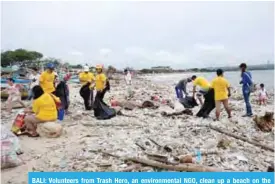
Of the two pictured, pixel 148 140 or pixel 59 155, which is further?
pixel 148 140

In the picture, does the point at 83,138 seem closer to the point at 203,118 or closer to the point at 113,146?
the point at 113,146

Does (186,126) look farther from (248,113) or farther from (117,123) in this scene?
(248,113)

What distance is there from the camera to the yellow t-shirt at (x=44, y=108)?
25.8 ft

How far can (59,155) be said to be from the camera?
6609 mm

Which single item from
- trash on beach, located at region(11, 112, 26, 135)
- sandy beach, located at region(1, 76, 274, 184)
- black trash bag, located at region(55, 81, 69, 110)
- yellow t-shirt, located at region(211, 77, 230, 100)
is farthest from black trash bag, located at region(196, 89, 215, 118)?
trash on beach, located at region(11, 112, 26, 135)

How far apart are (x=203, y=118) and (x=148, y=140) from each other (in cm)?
345

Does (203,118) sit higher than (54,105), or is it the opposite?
(54,105)

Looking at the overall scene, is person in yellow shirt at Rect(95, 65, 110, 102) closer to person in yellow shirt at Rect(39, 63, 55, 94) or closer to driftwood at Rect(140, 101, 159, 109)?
person in yellow shirt at Rect(39, 63, 55, 94)

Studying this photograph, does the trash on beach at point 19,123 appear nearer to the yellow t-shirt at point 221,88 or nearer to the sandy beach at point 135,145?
the sandy beach at point 135,145

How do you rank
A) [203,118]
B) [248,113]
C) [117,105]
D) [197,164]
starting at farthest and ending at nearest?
1. [117,105]
2. [248,113]
3. [203,118]
4. [197,164]

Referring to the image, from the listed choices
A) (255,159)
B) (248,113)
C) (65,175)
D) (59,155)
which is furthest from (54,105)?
(248,113)

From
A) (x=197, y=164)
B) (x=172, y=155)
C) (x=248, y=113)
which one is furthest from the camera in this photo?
(x=248, y=113)

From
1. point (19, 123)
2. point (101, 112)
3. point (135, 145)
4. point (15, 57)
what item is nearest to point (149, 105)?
point (101, 112)

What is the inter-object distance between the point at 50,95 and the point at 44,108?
47cm
